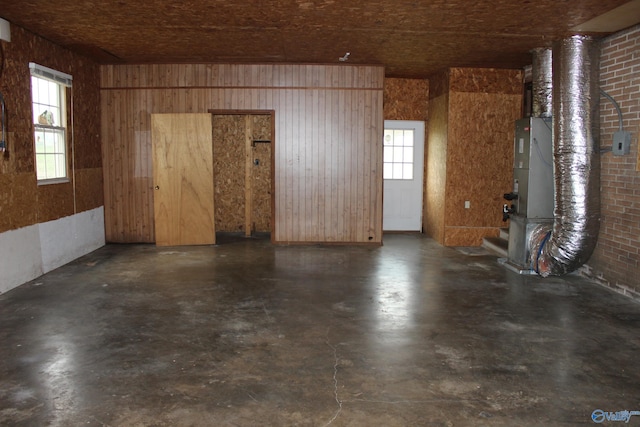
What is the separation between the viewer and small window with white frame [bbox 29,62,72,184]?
601 centimetres

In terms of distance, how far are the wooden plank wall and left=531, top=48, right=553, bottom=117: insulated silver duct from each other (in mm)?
2289

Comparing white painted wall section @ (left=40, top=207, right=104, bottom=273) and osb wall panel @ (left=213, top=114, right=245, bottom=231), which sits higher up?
osb wall panel @ (left=213, top=114, right=245, bottom=231)

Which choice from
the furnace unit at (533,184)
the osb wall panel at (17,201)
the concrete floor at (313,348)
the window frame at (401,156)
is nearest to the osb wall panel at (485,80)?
the window frame at (401,156)

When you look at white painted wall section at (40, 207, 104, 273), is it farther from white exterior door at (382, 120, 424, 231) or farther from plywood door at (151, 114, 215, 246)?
white exterior door at (382, 120, 424, 231)

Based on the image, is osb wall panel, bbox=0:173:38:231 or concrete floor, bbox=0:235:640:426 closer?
concrete floor, bbox=0:235:640:426

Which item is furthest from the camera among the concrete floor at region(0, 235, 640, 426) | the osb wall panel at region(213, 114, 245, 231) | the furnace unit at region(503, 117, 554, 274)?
the osb wall panel at region(213, 114, 245, 231)

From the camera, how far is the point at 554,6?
4590mm

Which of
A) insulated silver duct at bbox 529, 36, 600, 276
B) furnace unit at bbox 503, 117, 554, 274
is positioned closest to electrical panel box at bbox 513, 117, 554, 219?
furnace unit at bbox 503, 117, 554, 274

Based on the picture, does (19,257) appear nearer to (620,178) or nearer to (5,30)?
(5,30)

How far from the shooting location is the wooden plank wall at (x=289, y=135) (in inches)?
304

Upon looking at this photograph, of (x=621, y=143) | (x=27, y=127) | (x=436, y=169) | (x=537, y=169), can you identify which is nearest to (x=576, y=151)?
(x=621, y=143)

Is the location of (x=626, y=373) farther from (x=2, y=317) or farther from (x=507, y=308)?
(x=2, y=317)

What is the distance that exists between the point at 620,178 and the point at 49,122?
6715 millimetres

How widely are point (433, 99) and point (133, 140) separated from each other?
197 inches
